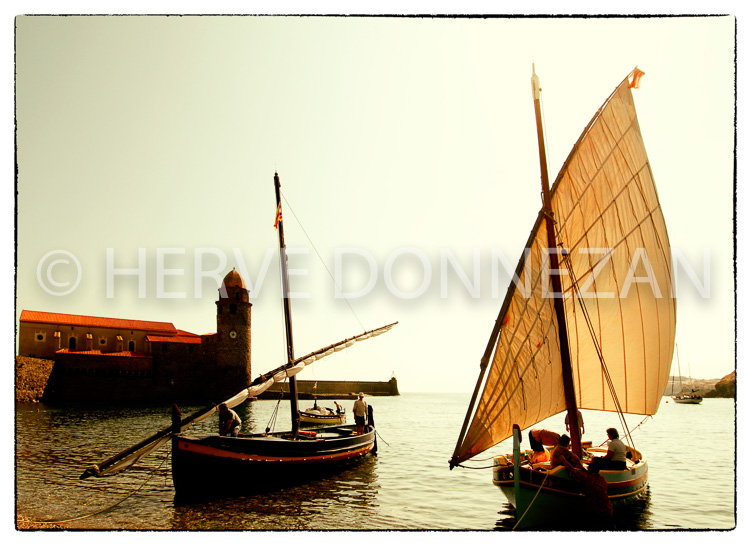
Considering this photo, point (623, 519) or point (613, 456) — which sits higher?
point (613, 456)

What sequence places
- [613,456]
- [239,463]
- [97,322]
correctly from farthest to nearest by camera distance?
[97,322], [239,463], [613,456]

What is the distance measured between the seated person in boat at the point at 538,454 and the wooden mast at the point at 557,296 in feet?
2.75

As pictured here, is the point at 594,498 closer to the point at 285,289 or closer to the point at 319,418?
the point at 285,289

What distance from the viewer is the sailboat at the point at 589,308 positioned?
31.7 ft

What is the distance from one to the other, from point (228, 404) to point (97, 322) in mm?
53212

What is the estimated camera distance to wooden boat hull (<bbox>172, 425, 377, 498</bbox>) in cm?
1191

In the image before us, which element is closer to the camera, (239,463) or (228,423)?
(239,463)

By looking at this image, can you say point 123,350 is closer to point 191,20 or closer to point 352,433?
point 352,433

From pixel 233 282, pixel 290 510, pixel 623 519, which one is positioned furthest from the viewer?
pixel 233 282

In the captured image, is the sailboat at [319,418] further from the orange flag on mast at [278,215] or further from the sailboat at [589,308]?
the sailboat at [589,308]

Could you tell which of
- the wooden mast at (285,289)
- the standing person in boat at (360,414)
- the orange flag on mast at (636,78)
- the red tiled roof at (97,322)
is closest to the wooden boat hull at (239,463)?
the wooden mast at (285,289)

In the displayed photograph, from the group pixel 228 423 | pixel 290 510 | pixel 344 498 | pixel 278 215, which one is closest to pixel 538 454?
pixel 344 498

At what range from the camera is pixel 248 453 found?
1275cm

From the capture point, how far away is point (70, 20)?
10383 mm
